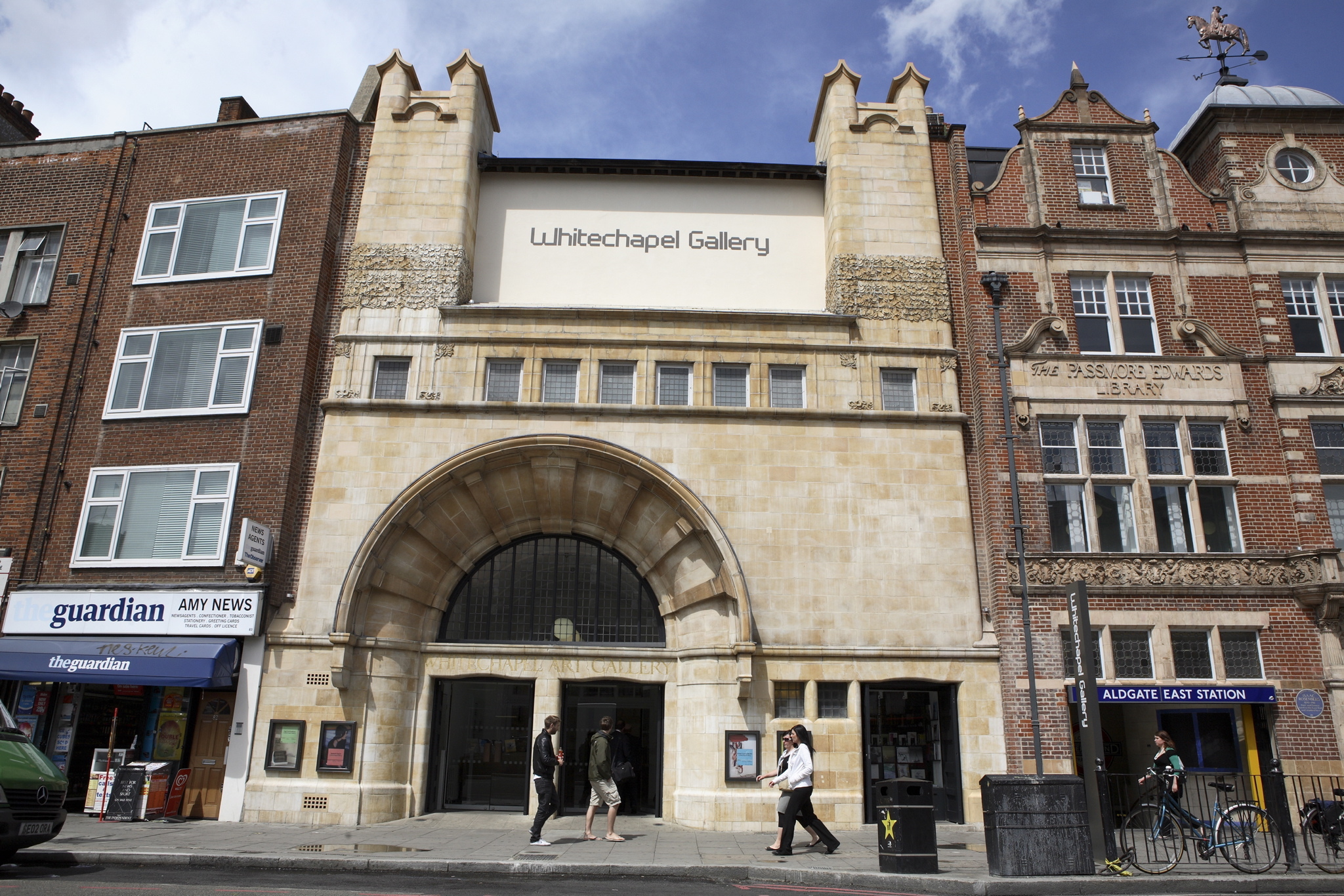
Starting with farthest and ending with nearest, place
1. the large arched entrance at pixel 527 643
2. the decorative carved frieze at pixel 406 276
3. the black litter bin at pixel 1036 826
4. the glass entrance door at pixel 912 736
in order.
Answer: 1. the decorative carved frieze at pixel 406 276
2. the large arched entrance at pixel 527 643
3. the glass entrance door at pixel 912 736
4. the black litter bin at pixel 1036 826

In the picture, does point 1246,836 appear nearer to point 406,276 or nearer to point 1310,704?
point 1310,704

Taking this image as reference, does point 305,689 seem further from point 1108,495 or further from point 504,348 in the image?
point 1108,495

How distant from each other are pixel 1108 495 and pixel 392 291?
50.4ft

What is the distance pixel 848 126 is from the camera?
19.6 metres

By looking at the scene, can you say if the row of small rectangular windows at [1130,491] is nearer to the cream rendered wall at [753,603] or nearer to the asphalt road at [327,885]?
the cream rendered wall at [753,603]

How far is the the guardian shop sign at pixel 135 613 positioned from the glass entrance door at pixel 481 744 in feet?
13.0

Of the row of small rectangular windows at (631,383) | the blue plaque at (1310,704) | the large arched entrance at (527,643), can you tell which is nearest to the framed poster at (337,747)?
the large arched entrance at (527,643)

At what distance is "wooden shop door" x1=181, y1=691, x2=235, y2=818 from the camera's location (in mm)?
15641

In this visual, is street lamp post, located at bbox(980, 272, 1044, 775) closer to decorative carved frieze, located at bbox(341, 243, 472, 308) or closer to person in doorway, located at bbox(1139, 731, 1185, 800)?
person in doorway, located at bbox(1139, 731, 1185, 800)

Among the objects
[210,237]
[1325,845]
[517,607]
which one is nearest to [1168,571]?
[1325,845]

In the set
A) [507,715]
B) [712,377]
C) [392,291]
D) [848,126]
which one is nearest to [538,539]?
[507,715]

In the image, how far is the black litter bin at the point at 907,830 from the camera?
Answer: 10.4 metres

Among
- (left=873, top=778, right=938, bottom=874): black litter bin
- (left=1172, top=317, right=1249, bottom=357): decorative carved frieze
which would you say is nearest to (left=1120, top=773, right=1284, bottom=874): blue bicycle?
(left=873, top=778, right=938, bottom=874): black litter bin

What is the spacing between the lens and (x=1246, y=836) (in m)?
10.4
